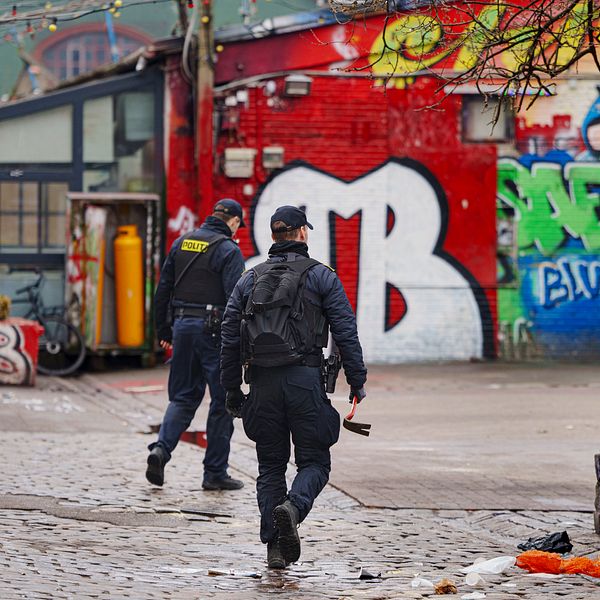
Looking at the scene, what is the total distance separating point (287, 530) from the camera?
7172 millimetres

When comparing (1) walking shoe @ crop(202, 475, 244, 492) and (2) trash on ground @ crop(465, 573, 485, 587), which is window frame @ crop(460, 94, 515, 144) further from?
(2) trash on ground @ crop(465, 573, 485, 587)

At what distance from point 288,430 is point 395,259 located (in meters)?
12.7

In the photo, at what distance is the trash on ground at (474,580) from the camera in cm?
693

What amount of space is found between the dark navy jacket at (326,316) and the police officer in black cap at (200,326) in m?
1.94

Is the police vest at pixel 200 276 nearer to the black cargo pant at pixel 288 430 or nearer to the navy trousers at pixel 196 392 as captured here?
the navy trousers at pixel 196 392

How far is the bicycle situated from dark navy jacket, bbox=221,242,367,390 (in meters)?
11.4

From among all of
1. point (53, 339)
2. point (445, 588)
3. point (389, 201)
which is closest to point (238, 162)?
point (389, 201)

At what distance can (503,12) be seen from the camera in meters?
7.83

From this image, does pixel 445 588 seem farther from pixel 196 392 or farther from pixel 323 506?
pixel 196 392

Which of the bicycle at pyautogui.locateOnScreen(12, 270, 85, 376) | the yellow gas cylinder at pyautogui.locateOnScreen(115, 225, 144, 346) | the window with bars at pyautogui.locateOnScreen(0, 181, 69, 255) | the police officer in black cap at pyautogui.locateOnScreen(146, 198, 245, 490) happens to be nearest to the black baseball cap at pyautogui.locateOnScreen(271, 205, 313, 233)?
the police officer in black cap at pyautogui.locateOnScreen(146, 198, 245, 490)

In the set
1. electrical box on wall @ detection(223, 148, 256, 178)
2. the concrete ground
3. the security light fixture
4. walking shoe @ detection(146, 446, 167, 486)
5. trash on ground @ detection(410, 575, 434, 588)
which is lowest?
the concrete ground

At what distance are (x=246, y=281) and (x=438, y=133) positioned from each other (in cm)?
1286

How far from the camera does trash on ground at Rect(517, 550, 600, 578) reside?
23.5 feet

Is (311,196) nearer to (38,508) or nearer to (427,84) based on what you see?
(427,84)
